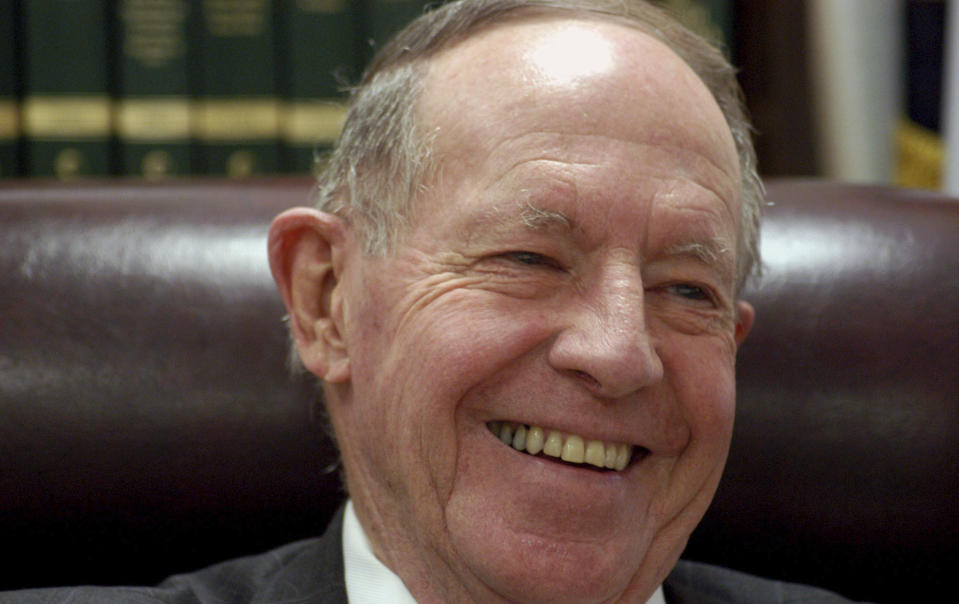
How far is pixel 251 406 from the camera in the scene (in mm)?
1451

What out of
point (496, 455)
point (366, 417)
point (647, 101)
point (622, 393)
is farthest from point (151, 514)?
point (647, 101)

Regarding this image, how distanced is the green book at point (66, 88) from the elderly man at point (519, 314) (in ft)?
2.92

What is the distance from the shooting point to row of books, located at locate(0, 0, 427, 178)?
2043mm

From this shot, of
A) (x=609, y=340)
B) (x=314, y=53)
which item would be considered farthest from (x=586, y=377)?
(x=314, y=53)

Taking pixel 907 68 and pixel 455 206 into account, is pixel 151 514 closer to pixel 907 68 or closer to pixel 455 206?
pixel 455 206

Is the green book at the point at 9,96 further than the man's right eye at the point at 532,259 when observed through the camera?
Yes

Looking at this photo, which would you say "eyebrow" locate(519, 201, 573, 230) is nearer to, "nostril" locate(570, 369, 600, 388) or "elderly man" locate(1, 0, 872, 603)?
"elderly man" locate(1, 0, 872, 603)

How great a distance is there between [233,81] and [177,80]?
0.32ft

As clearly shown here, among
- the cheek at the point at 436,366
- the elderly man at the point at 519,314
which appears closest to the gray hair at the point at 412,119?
the elderly man at the point at 519,314

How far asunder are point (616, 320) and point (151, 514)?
2.13 feet

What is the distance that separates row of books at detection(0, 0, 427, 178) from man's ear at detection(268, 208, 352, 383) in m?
0.75

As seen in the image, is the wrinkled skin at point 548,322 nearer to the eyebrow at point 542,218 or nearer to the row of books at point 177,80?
the eyebrow at point 542,218

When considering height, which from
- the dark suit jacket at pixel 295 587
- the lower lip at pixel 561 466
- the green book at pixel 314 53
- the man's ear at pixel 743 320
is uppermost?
the green book at pixel 314 53

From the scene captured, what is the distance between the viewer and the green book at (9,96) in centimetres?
200
